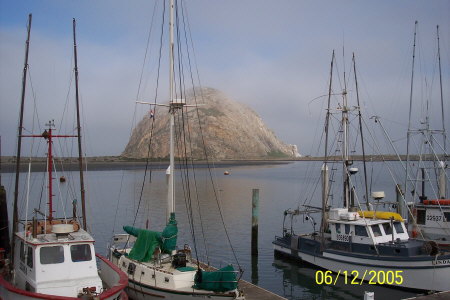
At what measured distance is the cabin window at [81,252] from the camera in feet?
53.4

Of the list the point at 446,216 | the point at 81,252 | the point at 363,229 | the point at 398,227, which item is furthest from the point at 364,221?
the point at 81,252

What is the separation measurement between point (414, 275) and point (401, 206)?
42.6 feet

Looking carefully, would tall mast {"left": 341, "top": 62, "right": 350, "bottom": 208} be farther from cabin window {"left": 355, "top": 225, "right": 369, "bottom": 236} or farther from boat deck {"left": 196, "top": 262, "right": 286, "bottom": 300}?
boat deck {"left": 196, "top": 262, "right": 286, "bottom": 300}

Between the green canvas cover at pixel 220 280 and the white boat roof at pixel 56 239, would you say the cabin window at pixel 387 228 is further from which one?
the white boat roof at pixel 56 239

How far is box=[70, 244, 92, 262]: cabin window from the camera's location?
16281mm

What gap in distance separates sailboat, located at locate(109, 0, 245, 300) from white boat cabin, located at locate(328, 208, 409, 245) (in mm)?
8642

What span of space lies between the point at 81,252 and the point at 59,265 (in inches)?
34.2

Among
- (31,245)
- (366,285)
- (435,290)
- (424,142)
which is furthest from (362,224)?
(31,245)

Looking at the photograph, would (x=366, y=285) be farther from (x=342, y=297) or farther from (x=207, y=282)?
(x=207, y=282)

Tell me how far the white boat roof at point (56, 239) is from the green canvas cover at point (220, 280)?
14.3 feet

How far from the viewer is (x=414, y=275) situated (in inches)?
856
